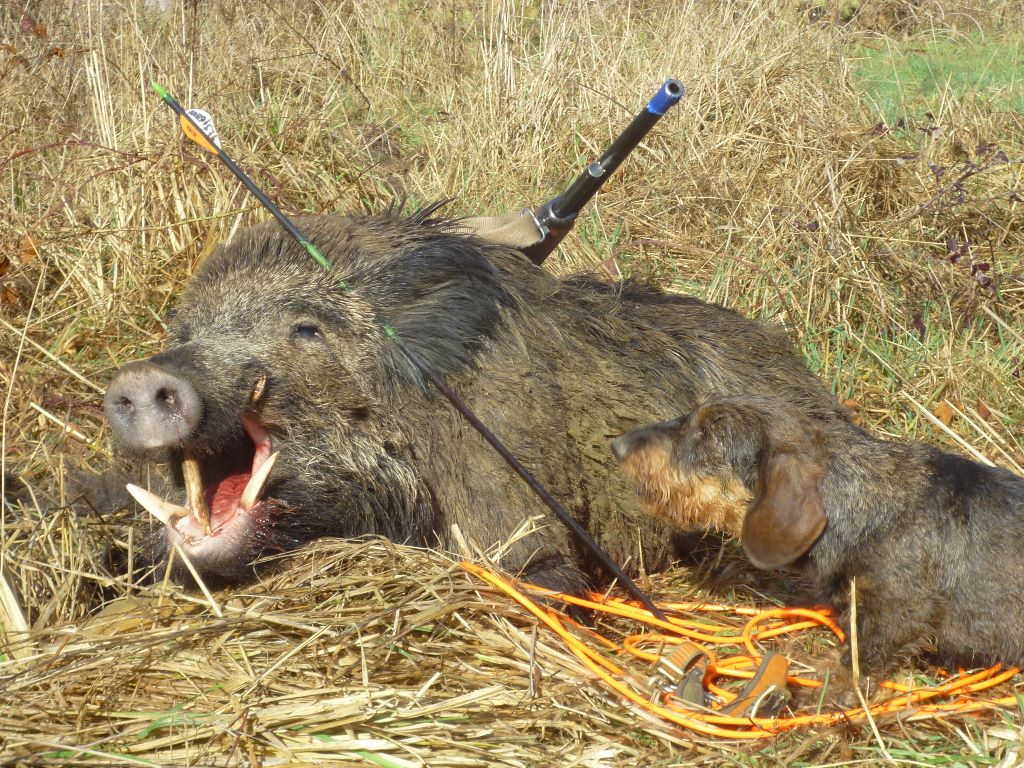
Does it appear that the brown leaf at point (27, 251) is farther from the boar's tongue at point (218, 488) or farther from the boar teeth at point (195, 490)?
the boar teeth at point (195, 490)

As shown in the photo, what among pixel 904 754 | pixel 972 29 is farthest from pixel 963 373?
pixel 972 29

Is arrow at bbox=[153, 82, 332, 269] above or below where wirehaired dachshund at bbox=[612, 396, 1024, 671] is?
above

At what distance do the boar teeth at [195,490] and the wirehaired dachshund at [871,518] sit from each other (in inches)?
51.6

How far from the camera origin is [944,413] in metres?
4.98

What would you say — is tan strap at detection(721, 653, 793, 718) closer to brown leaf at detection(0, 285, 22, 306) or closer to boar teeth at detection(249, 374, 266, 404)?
boar teeth at detection(249, 374, 266, 404)

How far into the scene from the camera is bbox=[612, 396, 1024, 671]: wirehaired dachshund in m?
3.18

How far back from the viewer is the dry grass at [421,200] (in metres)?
2.92

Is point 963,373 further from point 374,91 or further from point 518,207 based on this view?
point 374,91

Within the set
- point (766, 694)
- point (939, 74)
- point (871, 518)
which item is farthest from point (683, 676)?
point (939, 74)

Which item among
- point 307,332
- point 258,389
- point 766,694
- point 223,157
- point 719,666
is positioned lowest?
point 719,666

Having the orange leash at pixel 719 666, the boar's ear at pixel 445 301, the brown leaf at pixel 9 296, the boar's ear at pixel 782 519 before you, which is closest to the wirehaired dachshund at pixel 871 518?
the boar's ear at pixel 782 519

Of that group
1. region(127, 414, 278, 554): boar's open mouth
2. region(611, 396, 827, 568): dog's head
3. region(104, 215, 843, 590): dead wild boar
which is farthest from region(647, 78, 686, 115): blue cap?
region(127, 414, 278, 554): boar's open mouth

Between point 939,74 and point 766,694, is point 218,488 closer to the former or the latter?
point 766,694

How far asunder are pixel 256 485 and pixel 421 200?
3.46m
